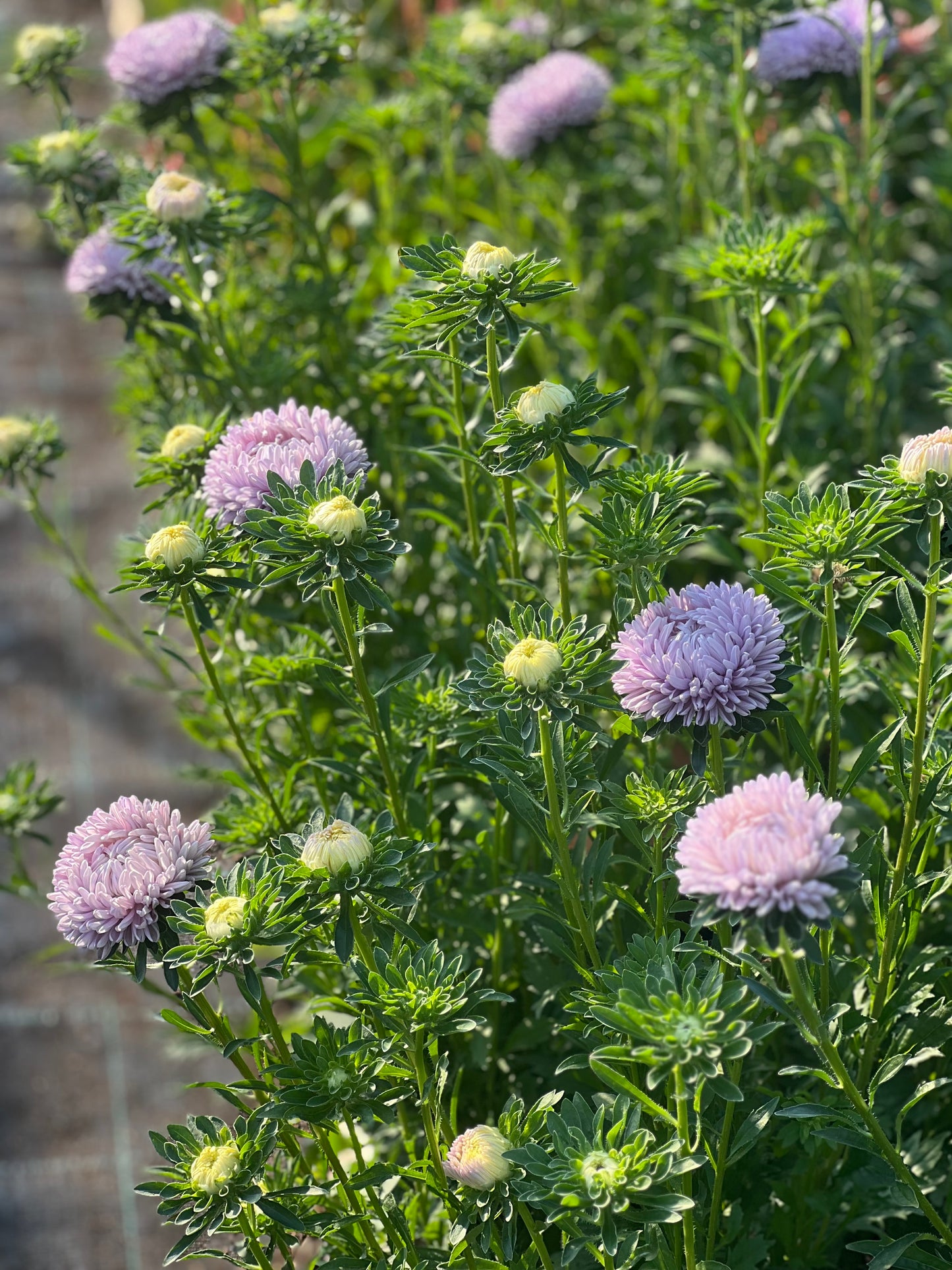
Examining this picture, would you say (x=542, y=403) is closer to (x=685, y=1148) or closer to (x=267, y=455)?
(x=267, y=455)

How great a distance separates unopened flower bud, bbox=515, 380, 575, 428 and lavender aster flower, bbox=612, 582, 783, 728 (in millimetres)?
239

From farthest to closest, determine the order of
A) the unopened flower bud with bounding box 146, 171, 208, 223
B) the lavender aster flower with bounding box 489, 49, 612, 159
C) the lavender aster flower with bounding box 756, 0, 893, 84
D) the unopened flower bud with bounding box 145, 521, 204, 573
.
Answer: the lavender aster flower with bounding box 489, 49, 612, 159, the lavender aster flower with bounding box 756, 0, 893, 84, the unopened flower bud with bounding box 146, 171, 208, 223, the unopened flower bud with bounding box 145, 521, 204, 573

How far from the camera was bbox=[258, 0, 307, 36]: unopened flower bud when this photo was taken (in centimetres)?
245

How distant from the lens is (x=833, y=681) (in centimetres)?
149

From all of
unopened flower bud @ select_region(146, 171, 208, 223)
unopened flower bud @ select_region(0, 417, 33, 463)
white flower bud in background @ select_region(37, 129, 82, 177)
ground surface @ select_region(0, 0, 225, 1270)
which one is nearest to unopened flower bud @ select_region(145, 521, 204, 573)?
unopened flower bud @ select_region(146, 171, 208, 223)

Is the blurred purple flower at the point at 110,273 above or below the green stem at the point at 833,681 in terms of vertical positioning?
above

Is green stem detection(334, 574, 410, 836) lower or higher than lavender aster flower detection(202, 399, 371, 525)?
lower

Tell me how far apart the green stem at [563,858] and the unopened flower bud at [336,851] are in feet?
0.63

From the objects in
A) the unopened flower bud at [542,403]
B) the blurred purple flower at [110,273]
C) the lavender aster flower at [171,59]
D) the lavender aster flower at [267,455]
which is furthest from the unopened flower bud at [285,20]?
the unopened flower bud at [542,403]

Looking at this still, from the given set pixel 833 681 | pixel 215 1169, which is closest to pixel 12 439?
pixel 215 1169

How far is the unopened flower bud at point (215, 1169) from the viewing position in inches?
54.0

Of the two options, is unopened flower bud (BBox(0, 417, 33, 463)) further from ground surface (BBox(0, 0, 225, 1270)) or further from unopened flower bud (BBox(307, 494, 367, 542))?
unopened flower bud (BBox(307, 494, 367, 542))

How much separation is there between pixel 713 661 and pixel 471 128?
225 centimetres

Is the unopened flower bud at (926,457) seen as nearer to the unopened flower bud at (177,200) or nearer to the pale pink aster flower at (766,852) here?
the pale pink aster flower at (766,852)
